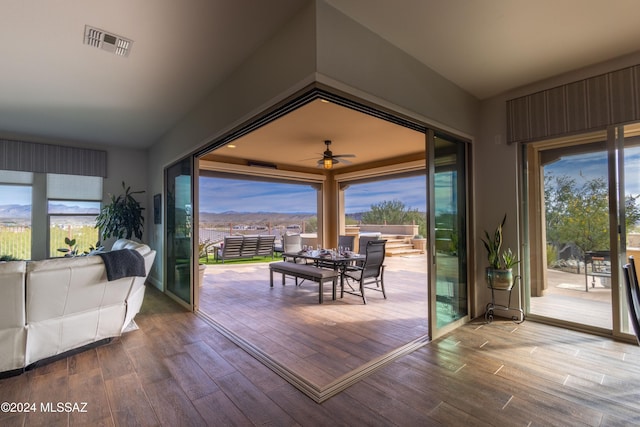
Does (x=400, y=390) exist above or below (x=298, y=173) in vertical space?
below

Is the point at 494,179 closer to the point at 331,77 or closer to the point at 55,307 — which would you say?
the point at 331,77

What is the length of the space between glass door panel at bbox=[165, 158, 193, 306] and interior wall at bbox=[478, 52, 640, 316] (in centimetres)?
391

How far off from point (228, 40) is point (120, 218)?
14.9 feet

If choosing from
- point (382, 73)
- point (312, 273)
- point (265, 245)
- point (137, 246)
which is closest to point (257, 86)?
point (382, 73)

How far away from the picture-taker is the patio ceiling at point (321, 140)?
14.0 feet

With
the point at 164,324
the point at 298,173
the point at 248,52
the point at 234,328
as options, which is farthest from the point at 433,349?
the point at 298,173

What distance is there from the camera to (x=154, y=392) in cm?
219

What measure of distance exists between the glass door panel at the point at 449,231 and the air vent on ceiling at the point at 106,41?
3130 millimetres

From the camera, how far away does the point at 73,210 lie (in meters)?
5.74

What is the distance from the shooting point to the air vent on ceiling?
2.47 meters

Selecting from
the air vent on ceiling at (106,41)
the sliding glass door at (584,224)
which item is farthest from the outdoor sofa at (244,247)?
the sliding glass door at (584,224)

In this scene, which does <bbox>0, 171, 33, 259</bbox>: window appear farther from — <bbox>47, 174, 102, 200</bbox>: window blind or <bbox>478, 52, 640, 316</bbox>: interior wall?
<bbox>478, 52, 640, 316</bbox>: interior wall

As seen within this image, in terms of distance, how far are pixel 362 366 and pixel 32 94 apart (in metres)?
4.85

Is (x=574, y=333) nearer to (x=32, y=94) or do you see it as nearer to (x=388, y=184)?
(x=32, y=94)
